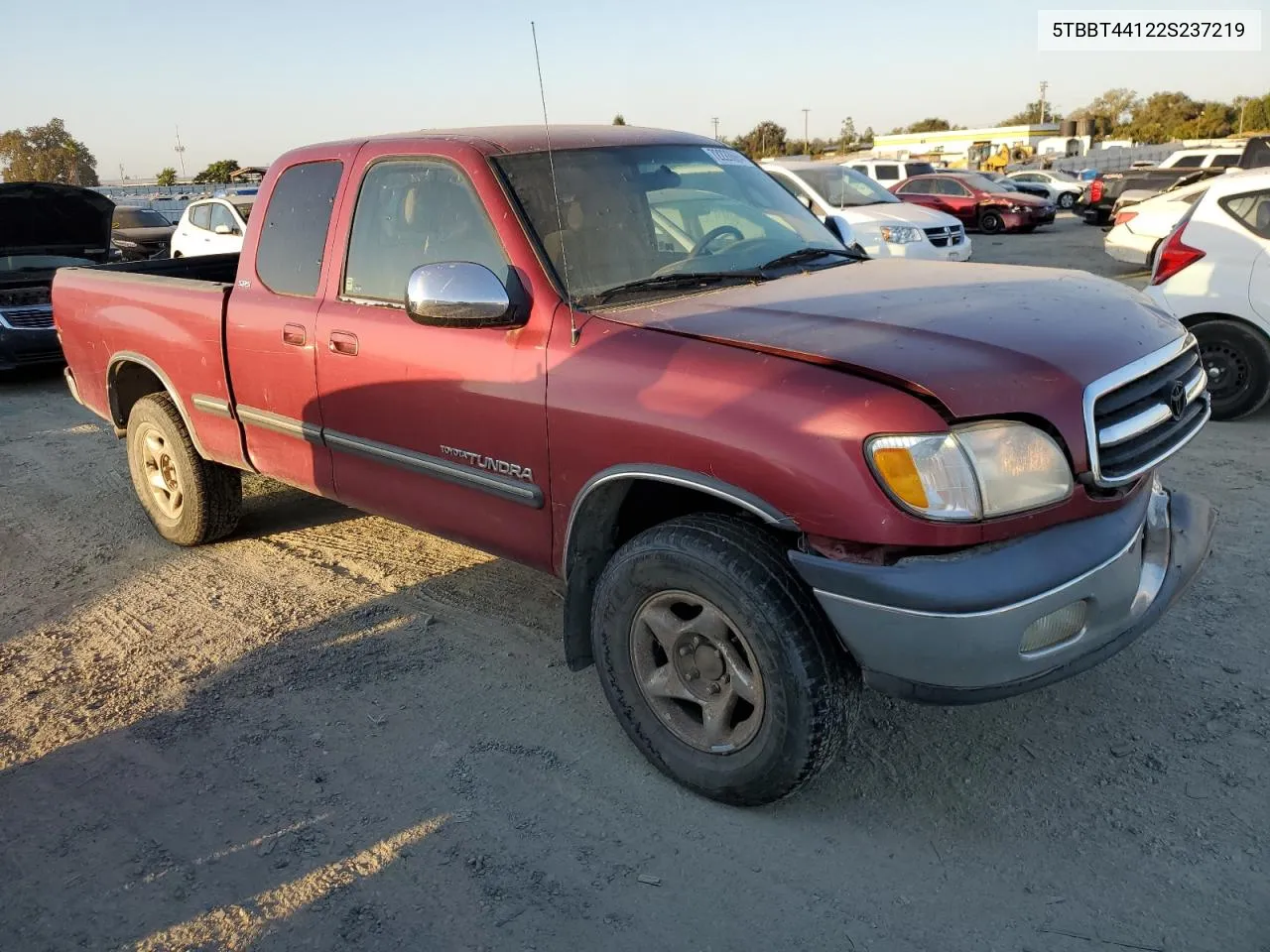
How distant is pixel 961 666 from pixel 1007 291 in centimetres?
135

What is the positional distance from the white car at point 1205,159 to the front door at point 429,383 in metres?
21.7

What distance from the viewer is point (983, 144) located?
5550 centimetres

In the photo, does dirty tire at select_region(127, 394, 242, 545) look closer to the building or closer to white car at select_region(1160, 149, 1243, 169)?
white car at select_region(1160, 149, 1243, 169)

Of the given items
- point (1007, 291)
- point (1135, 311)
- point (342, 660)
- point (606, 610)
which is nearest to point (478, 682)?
point (342, 660)

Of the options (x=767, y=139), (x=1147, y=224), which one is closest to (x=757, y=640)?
(x=1147, y=224)

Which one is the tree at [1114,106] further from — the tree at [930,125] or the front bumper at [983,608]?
the front bumper at [983,608]

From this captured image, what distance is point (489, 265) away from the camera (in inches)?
132

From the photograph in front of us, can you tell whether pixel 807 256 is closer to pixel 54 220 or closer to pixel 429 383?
pixel 429 383

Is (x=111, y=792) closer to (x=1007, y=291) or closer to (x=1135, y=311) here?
(x=1007, y=291)

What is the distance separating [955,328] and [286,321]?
106 inches

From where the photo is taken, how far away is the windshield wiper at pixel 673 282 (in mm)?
3227

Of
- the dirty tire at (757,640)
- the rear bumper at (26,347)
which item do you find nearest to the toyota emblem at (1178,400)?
the dirty tire at (757,640)

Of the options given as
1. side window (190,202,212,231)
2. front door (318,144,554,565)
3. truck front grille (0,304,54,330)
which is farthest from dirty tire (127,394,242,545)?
side window (190,202,212,231)

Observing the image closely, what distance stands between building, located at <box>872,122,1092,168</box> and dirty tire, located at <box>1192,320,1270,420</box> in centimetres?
5112
